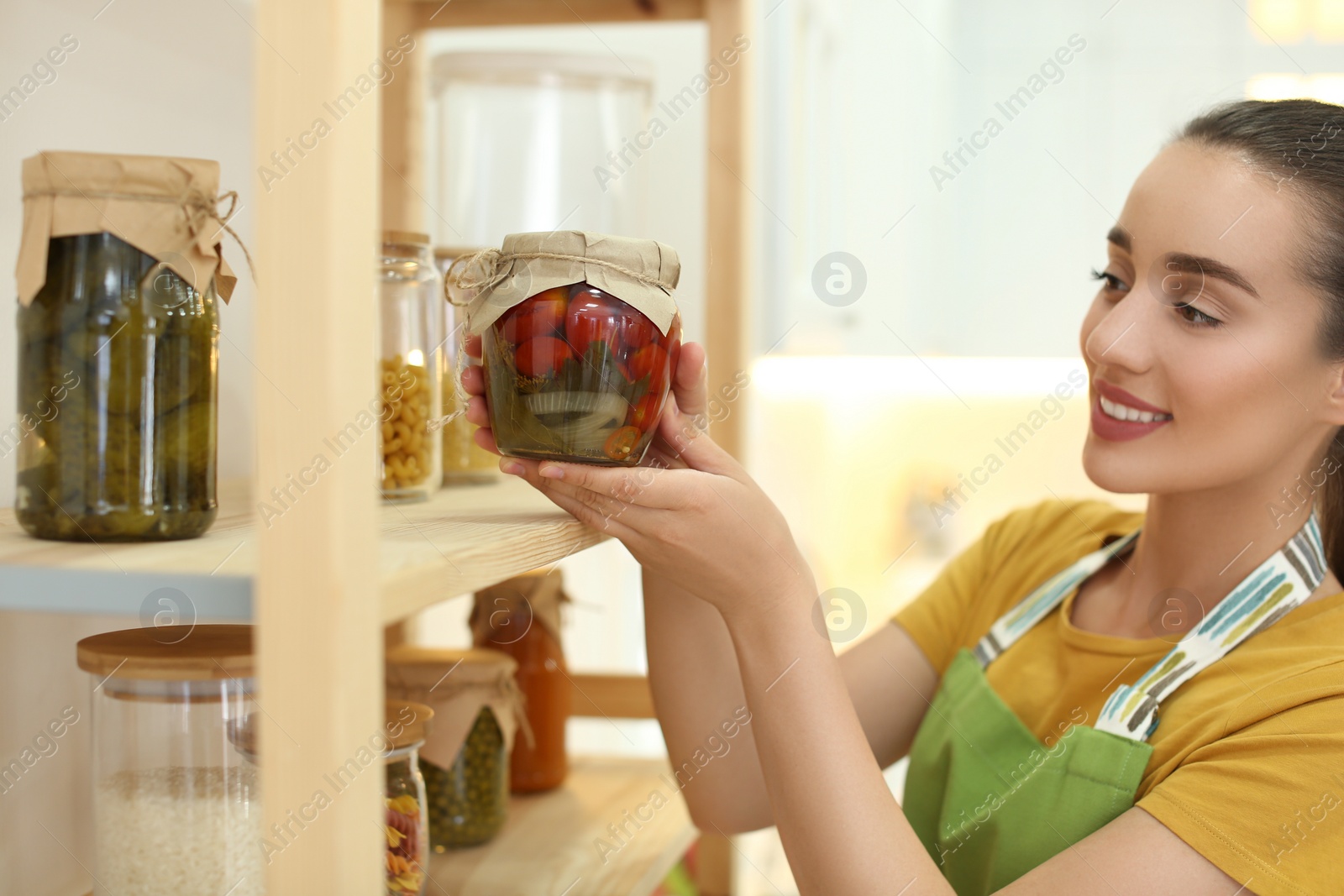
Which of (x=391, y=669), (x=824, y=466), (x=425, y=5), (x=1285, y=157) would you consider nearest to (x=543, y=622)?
(x=391, y=669)

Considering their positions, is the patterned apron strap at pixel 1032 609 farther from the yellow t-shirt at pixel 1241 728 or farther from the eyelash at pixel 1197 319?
the eyelash at pixel 1197 319

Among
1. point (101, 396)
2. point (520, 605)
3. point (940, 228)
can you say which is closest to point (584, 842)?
point (520, 605)

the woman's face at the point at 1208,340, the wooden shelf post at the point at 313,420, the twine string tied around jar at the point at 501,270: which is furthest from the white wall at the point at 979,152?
the wooden shelf post at the point at 313,420

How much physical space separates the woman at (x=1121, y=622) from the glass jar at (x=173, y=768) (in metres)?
0.21

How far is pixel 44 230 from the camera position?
0.50 m

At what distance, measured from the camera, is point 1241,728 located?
716mm

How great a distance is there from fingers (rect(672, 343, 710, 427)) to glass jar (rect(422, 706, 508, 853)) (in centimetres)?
38

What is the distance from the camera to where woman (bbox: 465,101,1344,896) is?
66 cm

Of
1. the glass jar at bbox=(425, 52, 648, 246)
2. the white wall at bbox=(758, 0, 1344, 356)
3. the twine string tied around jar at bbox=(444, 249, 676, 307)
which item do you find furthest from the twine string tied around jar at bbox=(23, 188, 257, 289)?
the white wall at bbox=(758, 0, 1344, 356)

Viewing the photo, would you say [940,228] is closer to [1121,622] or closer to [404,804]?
[1121,622]

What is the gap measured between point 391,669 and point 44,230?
0.51 m

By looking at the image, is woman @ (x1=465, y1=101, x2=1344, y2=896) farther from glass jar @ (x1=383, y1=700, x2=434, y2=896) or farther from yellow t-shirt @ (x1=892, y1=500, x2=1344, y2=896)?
glass jar @ (x1=383, y1=700, x2=434, y2=896)

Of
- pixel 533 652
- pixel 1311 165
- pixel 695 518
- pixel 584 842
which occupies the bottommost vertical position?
pixel 584 842

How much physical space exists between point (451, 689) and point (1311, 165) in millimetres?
787
